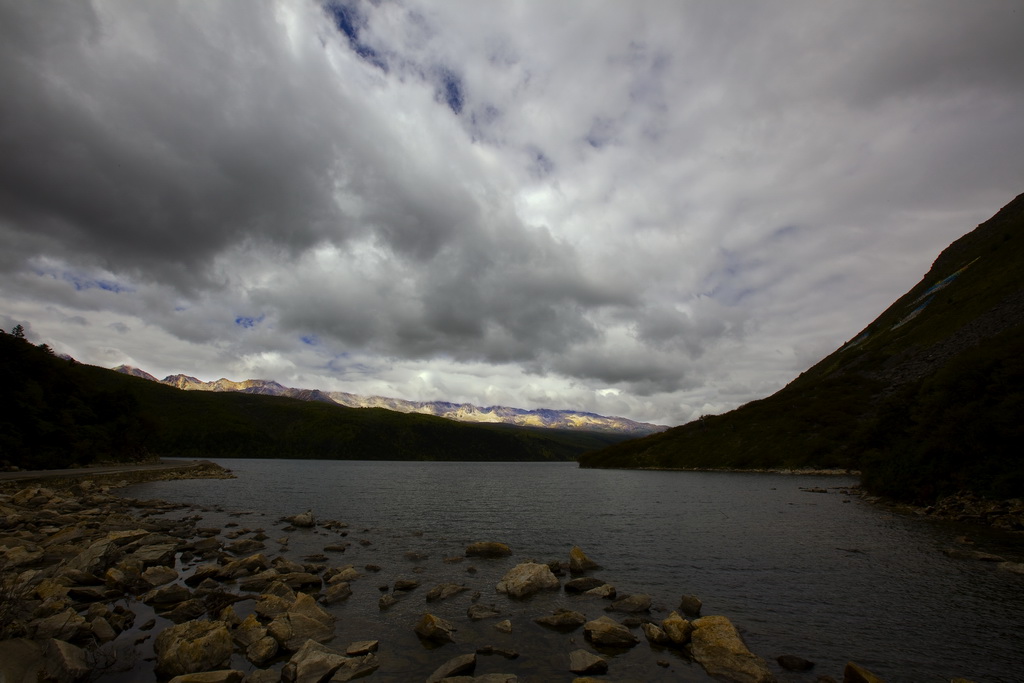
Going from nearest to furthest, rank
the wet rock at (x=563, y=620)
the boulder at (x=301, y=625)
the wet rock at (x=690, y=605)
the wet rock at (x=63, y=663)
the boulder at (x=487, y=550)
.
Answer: the wet rock at (x=63, y=663) → the boulder at (x=301, y=625) → the wet rock at (x=563, y=620) → the wet rock at (x=690, y=605) → the boulder at (x=487, y=550)

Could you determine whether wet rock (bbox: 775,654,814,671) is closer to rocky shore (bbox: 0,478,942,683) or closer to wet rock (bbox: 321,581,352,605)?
rocky shore (bbox: 0,478,942,683)

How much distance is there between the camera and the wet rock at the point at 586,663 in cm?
1677

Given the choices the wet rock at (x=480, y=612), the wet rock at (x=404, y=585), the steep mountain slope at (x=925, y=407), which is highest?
the steep mountain slope at (x=925, y=407)

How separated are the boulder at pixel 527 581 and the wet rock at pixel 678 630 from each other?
9003mm

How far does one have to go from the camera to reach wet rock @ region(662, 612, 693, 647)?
19.2m

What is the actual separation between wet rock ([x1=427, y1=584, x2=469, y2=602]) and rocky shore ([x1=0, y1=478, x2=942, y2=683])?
13 centimetres

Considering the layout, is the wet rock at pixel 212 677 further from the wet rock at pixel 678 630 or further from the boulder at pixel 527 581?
the wet rock at pixel 678 630

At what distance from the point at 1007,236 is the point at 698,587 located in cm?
22374

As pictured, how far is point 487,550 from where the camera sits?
37.3 metres

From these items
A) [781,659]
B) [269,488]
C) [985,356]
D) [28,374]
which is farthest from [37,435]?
[985,356]

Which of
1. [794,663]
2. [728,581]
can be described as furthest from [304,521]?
[794,663]

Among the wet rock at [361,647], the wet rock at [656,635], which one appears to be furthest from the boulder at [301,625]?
the wet rock at [656,635]

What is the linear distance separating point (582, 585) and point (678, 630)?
29.4 ft

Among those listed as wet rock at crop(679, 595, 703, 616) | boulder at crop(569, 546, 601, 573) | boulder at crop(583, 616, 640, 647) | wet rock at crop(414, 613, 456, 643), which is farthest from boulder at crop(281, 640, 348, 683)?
boulder at crop(569, 546, 601, 573)
